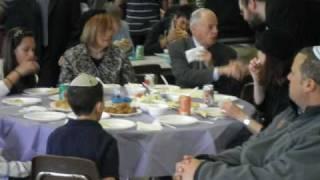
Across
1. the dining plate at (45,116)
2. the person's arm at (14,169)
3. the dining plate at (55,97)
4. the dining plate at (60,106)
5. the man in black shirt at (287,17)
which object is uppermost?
the man in black shirt at (287,17)

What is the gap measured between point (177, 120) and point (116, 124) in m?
0.37

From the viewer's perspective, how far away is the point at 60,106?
393 cm

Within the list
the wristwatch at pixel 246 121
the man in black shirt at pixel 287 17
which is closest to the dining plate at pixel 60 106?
the wristwatch at pixel 246 121

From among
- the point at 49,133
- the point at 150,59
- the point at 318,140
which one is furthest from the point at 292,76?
the point at 150,59

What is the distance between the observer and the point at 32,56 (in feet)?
14.4

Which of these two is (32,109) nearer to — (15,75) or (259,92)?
(15,75)

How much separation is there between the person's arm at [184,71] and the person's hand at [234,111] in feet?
3.21

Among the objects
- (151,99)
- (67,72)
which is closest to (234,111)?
(151,99)

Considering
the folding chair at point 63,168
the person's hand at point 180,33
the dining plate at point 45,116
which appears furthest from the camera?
the person's hand at point 180,33

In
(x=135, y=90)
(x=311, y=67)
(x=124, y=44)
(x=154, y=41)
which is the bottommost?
(x=154, y=41)

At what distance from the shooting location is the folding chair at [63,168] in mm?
2947

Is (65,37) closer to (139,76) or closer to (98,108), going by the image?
(139,76)

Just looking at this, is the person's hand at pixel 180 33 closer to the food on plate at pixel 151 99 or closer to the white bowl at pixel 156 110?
the food on plate at pixel 151 99

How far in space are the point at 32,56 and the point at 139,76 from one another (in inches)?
45.7
